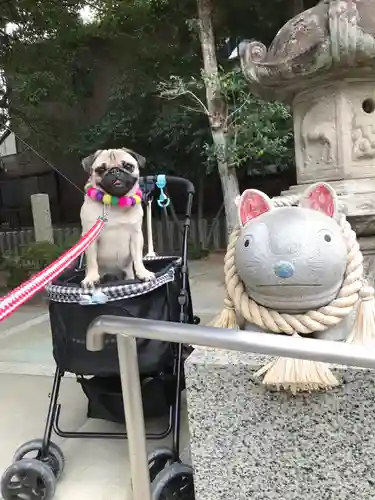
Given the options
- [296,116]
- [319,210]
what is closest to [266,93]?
[296,116]

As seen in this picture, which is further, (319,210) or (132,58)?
(132,58)

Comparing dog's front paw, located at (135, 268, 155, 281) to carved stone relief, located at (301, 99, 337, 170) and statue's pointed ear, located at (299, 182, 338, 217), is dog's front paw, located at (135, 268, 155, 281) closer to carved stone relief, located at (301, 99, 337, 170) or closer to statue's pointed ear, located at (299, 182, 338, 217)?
statue's pointed ear, located at (299, 182, 338, 217)

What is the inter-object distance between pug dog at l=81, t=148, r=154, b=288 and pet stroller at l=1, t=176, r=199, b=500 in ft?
0.55

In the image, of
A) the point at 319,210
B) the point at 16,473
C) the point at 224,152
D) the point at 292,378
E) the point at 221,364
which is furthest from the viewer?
the point at 224,152

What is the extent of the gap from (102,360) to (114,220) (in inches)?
25.6

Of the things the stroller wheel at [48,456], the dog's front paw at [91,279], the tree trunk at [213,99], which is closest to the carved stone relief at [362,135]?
the dog's front paw at [91,279]

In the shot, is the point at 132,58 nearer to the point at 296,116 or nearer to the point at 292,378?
the point at 296,116

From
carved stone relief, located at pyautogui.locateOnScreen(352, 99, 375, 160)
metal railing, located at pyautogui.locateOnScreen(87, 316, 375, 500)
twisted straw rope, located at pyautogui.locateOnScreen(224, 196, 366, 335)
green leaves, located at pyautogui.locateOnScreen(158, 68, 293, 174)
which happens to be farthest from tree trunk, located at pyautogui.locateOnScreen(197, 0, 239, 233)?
metal railing, located at pyautogui.locateOnScreen(87, 316, 375, 500)

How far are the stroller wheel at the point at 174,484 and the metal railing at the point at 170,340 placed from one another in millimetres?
155

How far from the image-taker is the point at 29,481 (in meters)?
1.87

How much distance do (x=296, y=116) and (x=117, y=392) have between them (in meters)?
2.00

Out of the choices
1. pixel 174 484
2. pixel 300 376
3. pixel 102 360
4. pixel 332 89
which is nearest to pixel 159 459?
pixel 174 484

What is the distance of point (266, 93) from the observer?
121 inches

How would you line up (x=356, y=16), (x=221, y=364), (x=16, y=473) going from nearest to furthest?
(x=221, y=364) → (x=16, y=473) → (x=356, y=16)
